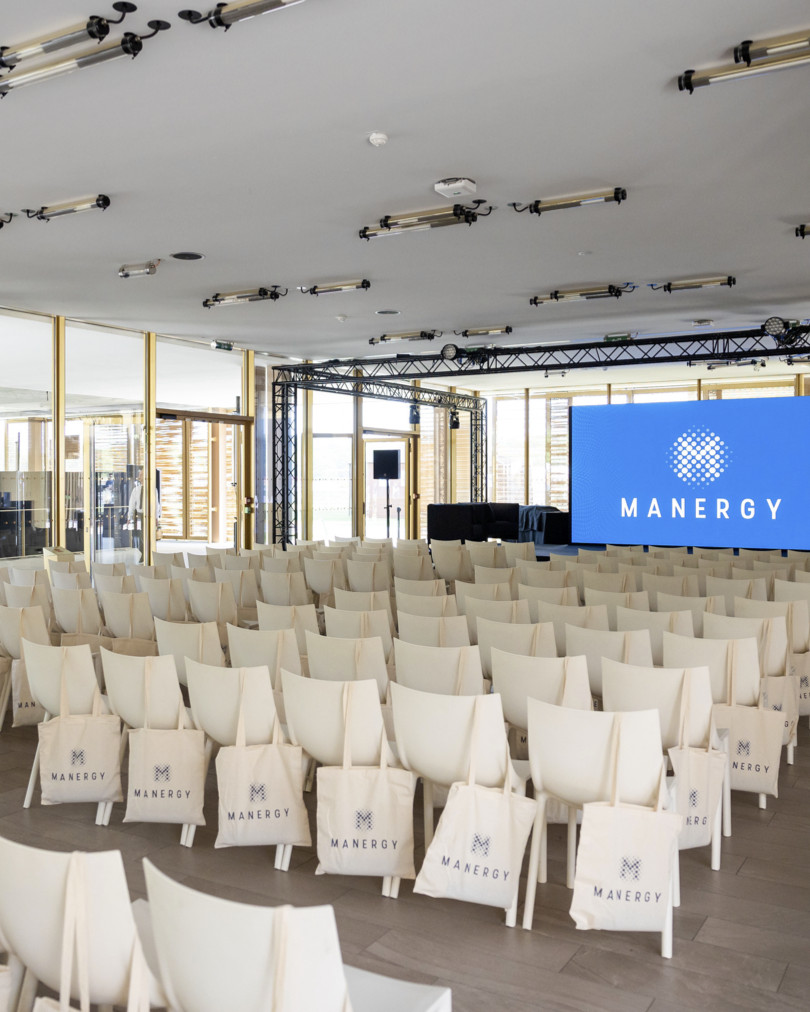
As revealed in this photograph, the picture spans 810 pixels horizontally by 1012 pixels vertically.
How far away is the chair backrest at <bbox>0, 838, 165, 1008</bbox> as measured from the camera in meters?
1.98

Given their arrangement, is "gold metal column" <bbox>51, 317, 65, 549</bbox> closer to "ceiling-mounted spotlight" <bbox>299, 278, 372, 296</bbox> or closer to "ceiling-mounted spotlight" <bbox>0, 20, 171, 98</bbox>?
"ceiling-mounted spotlight" <bbox>299, 278, 372, 296</bbox>

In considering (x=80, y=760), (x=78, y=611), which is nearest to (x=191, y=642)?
(x=80, y=760)

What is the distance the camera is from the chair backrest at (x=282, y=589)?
7.91m

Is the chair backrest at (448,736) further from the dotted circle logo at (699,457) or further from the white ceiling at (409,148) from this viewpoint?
the dotted circle logo at (699,457)

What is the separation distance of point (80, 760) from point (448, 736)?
2045 mm

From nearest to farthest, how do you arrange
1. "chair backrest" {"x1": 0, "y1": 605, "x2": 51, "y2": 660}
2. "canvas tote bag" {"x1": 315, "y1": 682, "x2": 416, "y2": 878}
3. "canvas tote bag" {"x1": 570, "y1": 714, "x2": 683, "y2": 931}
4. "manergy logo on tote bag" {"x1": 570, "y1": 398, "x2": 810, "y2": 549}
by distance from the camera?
"canvas tote bag" {"x1": 570, "y1": 714, "x2": 683, "y2": 931} → "canvas tote bag" {"x1": 315, "y1": 682, "x2": 416, "y2": 878} → "chair backrest" {"x1": 0, "y1": 605, "x2": 51, "y2": 660} → "manergy logo on tote bag" {"x1": 570, "y1": 398, "x2": 810, "y2": 549}

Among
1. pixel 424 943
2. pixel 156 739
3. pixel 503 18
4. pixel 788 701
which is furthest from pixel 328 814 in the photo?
pixel 503 18

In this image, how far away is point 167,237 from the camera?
812 centimetres

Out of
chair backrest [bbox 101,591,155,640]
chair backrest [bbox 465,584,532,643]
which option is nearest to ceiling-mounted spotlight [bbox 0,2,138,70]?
chair backrest [bbox 101,591,155,640]

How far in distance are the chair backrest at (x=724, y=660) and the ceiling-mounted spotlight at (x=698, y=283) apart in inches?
257

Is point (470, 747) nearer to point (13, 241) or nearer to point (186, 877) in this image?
point (186, 877)

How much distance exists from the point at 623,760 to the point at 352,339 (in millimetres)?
11896

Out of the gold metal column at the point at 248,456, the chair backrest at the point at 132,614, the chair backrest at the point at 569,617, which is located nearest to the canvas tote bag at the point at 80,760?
the chair backrest at the point at 132,614

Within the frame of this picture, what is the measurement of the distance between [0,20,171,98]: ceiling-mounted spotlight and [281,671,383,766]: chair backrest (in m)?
3.06
